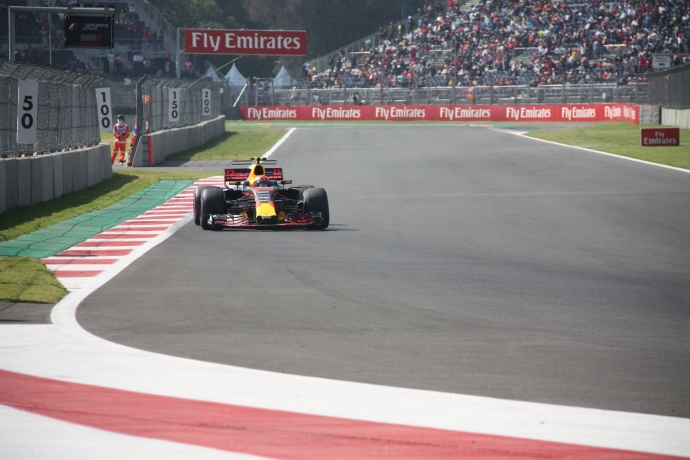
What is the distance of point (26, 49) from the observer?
53375 millimetres

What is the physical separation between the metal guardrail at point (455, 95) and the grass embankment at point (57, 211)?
24.1 m

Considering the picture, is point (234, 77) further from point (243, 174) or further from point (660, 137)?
point (243, 174)

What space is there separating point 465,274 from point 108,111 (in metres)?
17.7

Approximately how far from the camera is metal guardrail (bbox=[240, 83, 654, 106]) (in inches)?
2049

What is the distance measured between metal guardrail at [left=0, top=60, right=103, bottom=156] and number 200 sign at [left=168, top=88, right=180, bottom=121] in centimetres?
844

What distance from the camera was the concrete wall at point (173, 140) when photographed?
26.2 metres

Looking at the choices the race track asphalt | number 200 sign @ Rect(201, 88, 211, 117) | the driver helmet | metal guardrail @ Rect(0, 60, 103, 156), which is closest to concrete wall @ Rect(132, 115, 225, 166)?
number 200 sign @ Rect(201, 88, 211, 117)

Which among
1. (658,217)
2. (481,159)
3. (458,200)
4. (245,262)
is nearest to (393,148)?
(481,159)

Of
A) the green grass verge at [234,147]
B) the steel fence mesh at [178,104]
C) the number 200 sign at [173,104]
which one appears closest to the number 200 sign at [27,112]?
the steel fence mesh at [178,104]

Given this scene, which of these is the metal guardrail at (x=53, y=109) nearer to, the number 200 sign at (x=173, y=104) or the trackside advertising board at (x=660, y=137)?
the number 200 sign at (x=173, y=104)

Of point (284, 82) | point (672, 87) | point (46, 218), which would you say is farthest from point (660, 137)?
point (284, 82)

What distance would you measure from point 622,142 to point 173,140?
16.0 m

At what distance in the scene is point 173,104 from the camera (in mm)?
30609

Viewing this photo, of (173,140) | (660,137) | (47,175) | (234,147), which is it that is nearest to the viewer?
(47,175)
